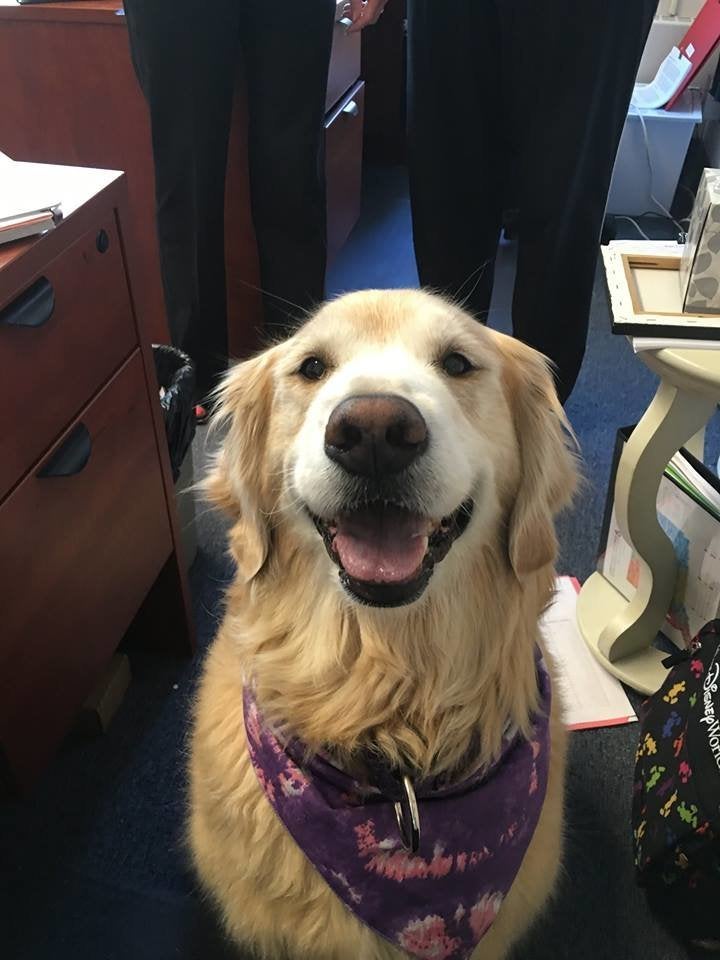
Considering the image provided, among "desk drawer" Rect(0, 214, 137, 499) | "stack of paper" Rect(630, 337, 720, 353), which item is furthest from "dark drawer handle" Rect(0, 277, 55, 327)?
"stack of paper" Rect(630, 337, 720, 353)

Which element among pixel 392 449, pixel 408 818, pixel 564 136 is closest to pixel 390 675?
pixel 408 818

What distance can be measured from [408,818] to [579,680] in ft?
2.43

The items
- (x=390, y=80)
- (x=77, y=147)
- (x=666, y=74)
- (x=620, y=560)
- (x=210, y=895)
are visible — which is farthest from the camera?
(x=390, y=80)

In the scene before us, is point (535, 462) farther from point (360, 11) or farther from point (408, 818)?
point (360, 11)

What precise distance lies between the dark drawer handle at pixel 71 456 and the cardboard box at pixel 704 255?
87 cm

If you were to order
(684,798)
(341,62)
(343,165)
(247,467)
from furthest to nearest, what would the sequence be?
(343,165)
(341,62)
(684,798)
(247,467)

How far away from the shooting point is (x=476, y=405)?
908mm

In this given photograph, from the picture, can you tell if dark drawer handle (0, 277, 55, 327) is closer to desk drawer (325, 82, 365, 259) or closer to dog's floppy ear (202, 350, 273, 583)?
dog's floppy ear (202, 350, 273, 583)

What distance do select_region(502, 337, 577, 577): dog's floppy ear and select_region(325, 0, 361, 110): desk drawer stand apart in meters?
1.40

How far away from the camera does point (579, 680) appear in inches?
60.2

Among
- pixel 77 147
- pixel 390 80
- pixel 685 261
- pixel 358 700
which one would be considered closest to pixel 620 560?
pixel 685 261

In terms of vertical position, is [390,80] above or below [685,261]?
below

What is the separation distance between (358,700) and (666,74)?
9.81 ft

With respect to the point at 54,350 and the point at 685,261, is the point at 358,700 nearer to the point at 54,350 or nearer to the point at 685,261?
the point at 54,350
